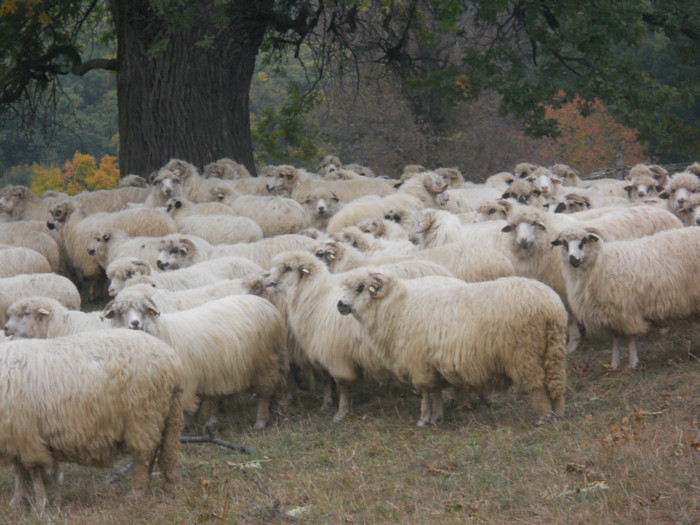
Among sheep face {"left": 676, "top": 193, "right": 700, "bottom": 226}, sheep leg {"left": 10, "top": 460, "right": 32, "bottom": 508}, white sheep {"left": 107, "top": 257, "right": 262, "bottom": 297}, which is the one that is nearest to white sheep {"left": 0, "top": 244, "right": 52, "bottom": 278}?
white sheep {"left": 107, "top": 257, "right": 262, "bottom": 297}

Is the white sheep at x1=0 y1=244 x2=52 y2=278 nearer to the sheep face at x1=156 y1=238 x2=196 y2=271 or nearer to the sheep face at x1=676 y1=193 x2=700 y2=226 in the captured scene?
the sheep face at x1=156 y1=238 x2=196 y2=271

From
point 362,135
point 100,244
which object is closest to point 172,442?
point 100,244

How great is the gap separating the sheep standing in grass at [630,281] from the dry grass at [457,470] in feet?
1.67

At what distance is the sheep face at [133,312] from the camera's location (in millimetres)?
8172

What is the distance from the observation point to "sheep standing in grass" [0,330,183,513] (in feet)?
21.2

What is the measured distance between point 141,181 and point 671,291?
418 inches

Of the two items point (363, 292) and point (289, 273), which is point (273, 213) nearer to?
point (289, 273)

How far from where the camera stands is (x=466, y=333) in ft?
26.5

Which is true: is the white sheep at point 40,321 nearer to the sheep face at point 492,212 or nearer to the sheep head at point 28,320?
the sheep head at point 28,320

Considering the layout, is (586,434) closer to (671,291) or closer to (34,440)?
(671,291)

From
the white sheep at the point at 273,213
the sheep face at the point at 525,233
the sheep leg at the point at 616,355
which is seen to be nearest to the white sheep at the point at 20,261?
the white sheep at the point at 273,213

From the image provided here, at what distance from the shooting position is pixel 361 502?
6406 millimetres

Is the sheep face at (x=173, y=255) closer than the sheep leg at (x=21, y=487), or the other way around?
the sheep leg at (x=21, y=487)

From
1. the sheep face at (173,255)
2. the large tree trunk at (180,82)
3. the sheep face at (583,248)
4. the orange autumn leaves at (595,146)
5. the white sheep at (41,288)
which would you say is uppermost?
the large tree trunk at (180,82)
